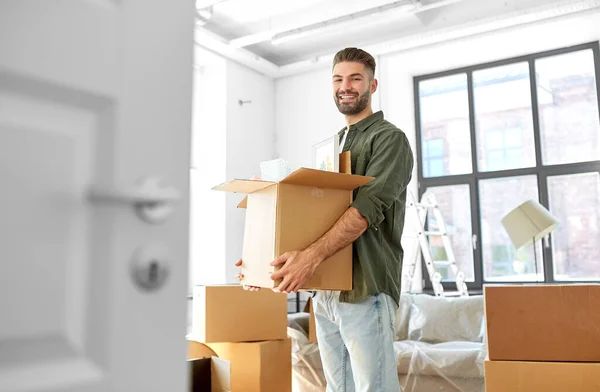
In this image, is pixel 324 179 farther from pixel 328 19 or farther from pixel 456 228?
pixel 456 228

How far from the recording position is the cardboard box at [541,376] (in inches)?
62.9

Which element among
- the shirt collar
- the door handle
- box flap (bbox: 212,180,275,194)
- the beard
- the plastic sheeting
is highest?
the beard

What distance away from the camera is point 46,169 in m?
0.52

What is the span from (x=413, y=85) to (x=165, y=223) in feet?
15.7

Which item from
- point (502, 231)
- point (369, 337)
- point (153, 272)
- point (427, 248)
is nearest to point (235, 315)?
point (369, 337)

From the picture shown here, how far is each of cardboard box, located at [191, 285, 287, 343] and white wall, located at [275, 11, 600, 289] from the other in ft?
6.76

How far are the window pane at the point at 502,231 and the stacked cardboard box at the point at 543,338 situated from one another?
2.94 m

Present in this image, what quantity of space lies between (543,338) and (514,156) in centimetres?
325

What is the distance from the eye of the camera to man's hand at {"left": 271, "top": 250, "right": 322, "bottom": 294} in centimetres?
137

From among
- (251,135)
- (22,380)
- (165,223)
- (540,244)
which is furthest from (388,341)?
(251,135)

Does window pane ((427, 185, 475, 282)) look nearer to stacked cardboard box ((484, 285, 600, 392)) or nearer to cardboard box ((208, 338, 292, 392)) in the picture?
cardboard box ((208, 338, 292, 392))

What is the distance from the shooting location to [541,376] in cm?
164

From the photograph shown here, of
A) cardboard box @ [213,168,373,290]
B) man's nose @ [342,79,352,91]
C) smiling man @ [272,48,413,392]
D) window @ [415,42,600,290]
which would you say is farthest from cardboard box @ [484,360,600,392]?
window @ [415,42,600,290]

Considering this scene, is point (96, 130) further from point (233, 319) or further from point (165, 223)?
point (233, 319)
